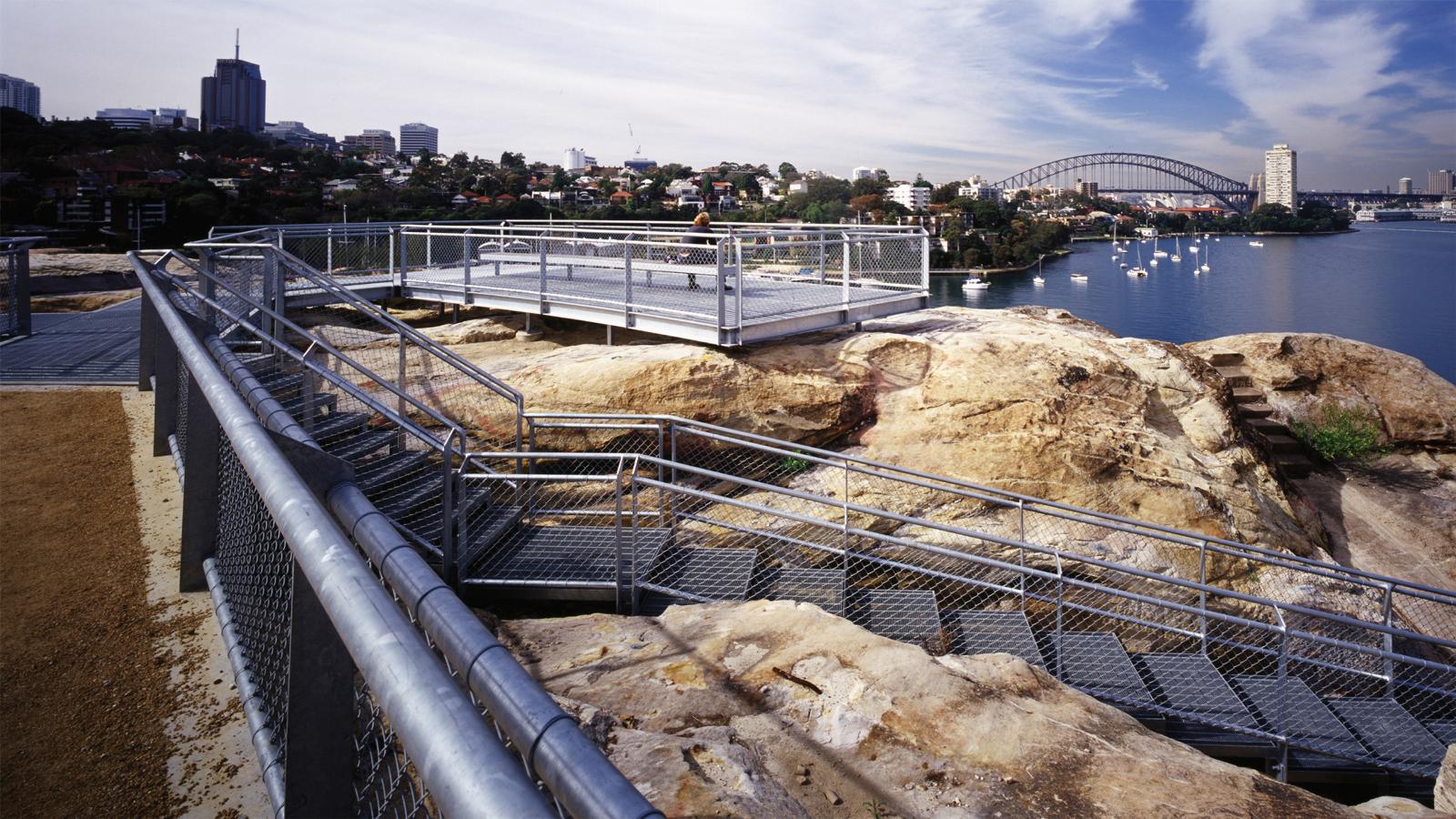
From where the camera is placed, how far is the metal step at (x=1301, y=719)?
25.2 ft

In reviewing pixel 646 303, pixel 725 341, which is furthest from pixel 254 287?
pixel 725 341

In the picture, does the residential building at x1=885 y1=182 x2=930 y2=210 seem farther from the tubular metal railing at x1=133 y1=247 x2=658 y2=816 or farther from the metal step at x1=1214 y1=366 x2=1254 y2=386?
the tubular metal railing at x1=133 y1=247 x2=658 y2=816

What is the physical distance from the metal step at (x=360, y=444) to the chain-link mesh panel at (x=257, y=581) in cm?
335

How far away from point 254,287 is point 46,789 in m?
10.1

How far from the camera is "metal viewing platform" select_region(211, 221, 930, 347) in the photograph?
11.8 metres

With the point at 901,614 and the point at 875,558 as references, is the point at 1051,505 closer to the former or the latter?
the point at 901,614

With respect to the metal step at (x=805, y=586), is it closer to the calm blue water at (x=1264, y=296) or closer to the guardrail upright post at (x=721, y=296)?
the guardrail upright post at (x=721, y=296)

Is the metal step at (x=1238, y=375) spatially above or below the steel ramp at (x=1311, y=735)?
above

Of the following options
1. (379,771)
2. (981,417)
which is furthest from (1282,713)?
A: (379,771)

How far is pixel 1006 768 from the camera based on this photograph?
4.28 metres

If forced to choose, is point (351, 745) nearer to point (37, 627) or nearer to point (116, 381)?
point (37, 627)

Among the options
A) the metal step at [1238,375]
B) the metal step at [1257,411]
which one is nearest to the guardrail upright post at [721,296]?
the metal step at [1257,411]

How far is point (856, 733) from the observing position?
4590 mm

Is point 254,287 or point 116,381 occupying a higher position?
point 254,287
